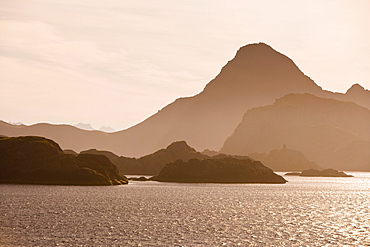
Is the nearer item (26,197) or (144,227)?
(144,227)

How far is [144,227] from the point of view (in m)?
68.1

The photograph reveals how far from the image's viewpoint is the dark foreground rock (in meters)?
161

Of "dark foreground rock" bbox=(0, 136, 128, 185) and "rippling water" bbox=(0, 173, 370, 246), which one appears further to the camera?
"dark foreground rock" bbox=(0, 136, 128, 185)

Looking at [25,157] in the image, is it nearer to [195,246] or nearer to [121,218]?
[121,218]

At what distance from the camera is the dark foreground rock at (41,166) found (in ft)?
527

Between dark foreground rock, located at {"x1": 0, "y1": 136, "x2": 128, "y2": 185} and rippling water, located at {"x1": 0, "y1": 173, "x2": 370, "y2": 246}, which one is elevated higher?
dark foreground rock, located at {"x1": 0, "y1": 136, "x2": 128, "y2": 185}

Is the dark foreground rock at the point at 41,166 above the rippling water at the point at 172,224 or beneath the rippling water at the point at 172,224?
above

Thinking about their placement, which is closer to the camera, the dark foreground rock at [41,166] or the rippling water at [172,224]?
the rippling water at [172,224]

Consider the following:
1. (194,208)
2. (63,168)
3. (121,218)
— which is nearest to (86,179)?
(63,168)

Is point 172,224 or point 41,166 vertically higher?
point 41,166

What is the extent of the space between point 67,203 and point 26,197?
49.1 ft

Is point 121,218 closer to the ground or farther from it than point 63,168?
closer to the ground

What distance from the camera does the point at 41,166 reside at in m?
160

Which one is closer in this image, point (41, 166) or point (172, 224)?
point (172, 224)
